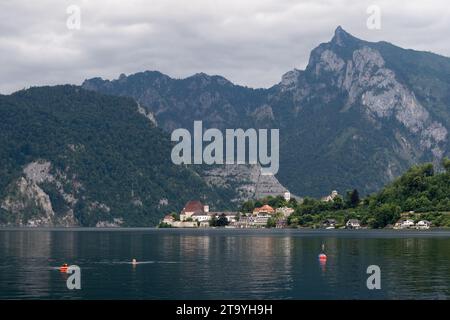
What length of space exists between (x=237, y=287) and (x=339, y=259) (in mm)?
45929

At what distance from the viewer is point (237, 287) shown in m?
100

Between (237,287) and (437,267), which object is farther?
(437,267)
